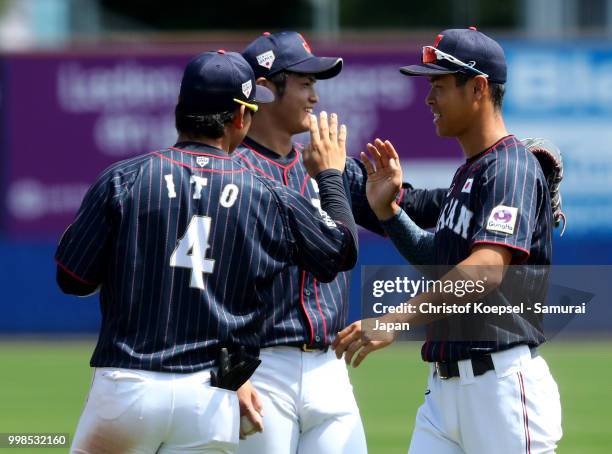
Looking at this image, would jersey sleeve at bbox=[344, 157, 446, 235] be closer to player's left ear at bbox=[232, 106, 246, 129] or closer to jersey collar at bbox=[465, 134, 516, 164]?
jersey collar at bbox=[465, 134, 516, 164]

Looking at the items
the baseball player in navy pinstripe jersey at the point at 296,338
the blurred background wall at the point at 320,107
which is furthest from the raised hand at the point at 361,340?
the blurred background wall at the point at 320,107

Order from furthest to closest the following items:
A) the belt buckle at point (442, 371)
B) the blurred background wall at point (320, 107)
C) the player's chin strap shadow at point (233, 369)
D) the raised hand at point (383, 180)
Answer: the blurred background wall at point (320, 107)
the raised hand at point (383, 180)
the belt buckle at point (442, 371)
the player's chin strap shadow at point (233, 369)

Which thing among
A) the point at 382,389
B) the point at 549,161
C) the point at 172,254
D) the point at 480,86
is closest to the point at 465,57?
the point at 480,86

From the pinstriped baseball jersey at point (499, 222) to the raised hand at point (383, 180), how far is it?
1.33ft

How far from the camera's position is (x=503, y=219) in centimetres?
441

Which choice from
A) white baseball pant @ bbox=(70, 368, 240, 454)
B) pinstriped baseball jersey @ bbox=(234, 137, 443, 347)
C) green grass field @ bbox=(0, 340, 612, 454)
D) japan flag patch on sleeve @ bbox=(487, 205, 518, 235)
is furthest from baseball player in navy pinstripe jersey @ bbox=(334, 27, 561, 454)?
green grass field @ bbox=(0, 340, 612, 454)

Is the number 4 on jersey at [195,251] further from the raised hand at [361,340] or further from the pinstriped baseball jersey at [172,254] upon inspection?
the raised hand at [361,340]

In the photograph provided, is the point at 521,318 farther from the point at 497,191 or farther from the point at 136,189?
the point at 136,189

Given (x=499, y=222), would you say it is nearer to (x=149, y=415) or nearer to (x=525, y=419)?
(x=525, y=419)

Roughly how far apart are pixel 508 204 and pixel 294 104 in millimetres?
1459

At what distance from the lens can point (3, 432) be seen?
29.0 feet

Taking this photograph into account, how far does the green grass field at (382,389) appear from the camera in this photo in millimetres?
8969

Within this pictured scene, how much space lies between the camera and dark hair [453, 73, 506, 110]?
4801 millimetres

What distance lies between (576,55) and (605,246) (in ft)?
8.44
